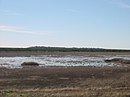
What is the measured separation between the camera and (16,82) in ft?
88.3

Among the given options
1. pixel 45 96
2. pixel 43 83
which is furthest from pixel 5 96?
pixel 43 83

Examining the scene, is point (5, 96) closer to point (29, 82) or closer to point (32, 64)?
point (29, 82)

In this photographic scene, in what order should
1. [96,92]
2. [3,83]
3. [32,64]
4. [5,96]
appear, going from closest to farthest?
[5,96], [96,92], [3,83], [32,64]

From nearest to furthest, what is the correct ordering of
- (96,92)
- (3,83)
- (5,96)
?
(5,96), (96,92), (3,83)

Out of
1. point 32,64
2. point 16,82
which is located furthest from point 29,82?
point 32,64

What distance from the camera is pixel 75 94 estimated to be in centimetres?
1923

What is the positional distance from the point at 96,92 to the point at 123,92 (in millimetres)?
1577

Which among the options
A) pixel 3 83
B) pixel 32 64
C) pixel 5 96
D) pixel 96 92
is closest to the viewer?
pixel 5 96

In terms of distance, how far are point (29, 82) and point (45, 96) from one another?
8.86m

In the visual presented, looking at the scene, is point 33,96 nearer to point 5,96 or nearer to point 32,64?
point 5,96

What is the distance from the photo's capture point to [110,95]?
1883cm

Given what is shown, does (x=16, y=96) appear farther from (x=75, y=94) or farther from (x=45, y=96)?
(x=75, y=94)

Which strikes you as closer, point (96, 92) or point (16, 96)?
point (16, 96)

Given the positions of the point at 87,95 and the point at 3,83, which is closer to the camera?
the point at 87,95
